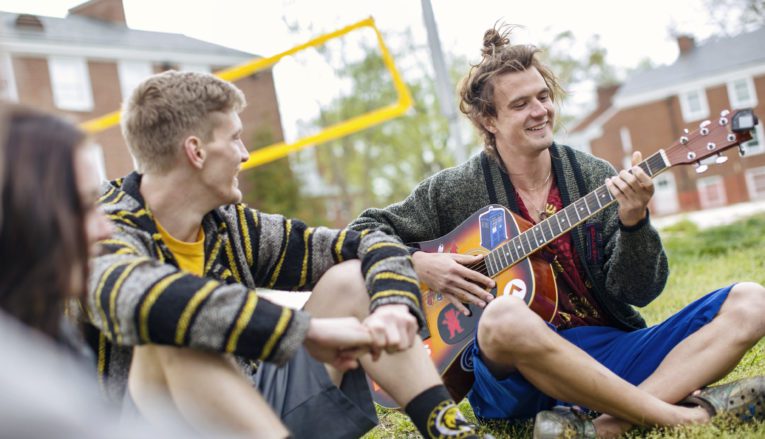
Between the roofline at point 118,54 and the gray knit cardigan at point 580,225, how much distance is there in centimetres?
2031

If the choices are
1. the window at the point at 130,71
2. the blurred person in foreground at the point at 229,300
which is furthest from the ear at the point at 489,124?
the window at the point at 130,71

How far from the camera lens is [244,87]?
23594 mm

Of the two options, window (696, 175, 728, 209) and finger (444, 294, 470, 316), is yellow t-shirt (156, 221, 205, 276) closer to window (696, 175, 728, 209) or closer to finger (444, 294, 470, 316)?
finger (444, 294, 470, 316)

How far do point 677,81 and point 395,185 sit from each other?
14009mm

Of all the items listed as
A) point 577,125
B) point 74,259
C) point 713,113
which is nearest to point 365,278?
point 74,259

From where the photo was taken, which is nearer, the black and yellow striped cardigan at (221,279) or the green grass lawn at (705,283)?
the black and yellow striped cardigan at (221,279)

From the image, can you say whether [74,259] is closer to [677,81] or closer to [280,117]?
[280,117]

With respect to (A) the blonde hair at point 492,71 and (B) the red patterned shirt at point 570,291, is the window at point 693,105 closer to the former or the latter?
(A) the blonde hair at point 492,71

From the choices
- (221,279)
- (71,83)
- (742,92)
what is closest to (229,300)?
(221,279)

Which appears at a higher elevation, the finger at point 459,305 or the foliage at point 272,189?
the foliage at point 272,189

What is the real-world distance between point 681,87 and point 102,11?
2371 cm

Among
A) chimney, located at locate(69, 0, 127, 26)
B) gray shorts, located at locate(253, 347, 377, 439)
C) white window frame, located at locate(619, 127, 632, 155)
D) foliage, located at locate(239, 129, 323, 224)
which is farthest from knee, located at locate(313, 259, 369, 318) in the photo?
white window frame, located at locate(619, 127, 632, 155)

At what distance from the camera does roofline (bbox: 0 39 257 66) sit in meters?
21.6

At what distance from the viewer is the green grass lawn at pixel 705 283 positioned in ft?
7.30
